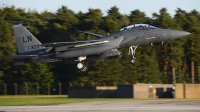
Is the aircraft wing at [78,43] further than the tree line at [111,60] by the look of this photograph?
No

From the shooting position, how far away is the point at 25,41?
42219mm

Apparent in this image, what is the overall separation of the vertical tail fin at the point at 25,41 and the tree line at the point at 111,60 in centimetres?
2219

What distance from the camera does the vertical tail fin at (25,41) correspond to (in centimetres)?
4172

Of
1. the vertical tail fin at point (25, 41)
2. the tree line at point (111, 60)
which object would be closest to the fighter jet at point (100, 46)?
the vertical tail fin at point (25, 41)

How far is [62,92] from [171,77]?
56.4 ft

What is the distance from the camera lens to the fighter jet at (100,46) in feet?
127

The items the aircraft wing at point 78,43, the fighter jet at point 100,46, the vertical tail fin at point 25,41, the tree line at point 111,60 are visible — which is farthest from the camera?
the tree line at point 111,60

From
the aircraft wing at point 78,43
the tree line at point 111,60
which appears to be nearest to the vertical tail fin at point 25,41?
the aircraft wing at point 78,43

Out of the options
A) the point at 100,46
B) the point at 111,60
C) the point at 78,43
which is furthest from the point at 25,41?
the point at 111,60

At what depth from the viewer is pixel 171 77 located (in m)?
71.7

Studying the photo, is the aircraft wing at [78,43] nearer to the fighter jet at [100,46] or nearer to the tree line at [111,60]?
the fighter jet at [100,46]

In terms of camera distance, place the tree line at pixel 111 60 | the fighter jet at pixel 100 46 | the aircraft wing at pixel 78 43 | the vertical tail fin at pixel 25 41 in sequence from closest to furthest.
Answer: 1. the fighter jet at pixel 100 46
2. the aircraft wing at pixel 78 43
3. the vertical tail fin at pixel 25 41
4. the tree line at pixel 111 60

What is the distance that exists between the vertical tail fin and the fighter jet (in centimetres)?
41

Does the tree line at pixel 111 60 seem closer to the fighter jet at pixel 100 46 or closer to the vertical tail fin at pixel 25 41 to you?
the vertical tail fin at pixel 25 41
